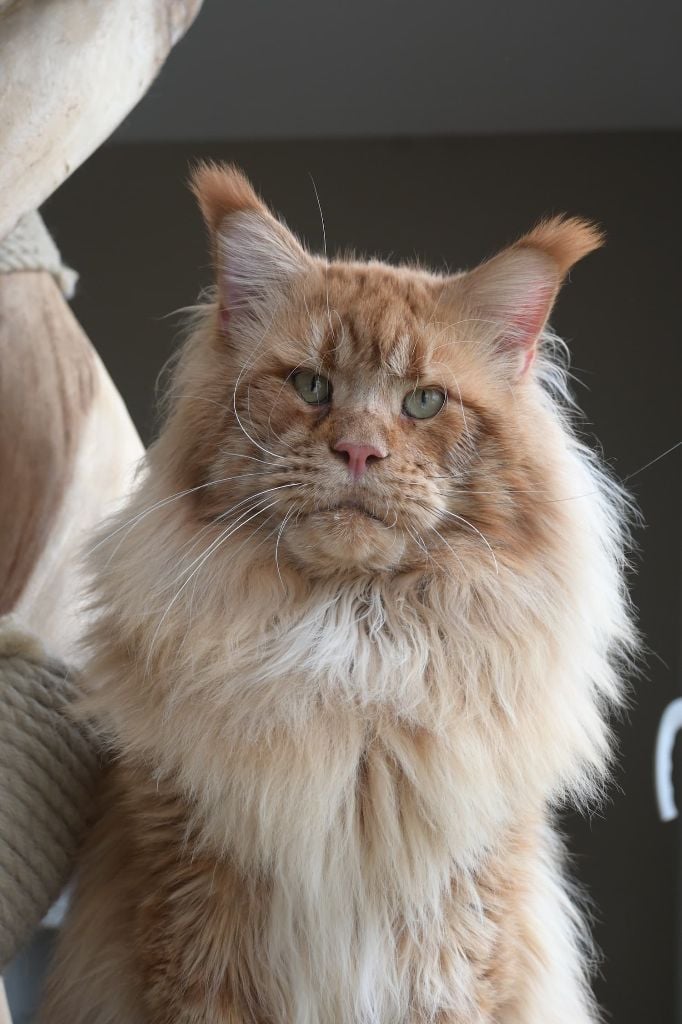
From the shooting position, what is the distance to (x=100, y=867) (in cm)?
128

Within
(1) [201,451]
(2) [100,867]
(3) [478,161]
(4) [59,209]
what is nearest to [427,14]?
(3) [478,161]

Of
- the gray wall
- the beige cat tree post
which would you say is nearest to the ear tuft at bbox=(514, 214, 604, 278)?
the beige cat tree post

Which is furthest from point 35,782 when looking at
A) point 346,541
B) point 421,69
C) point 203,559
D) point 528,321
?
point 421,69

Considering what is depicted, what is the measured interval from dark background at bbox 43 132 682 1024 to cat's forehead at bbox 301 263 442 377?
1303mm

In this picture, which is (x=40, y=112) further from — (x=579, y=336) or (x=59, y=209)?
(x=59, y=209)

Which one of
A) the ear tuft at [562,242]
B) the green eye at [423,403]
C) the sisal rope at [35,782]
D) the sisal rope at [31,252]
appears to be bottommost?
the sisal rope at [35,782]

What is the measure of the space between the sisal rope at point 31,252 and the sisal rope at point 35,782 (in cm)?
52

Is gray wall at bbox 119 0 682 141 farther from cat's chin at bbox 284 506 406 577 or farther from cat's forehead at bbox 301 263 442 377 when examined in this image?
cat's chin at bbox 284 506 406 577

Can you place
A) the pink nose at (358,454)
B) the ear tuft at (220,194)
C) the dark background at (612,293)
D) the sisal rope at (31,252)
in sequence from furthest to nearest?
the dark background at (612,293)
the sisal rope at (31,252)
the ear tuft at (220,194)
the pink nose at (358,454)

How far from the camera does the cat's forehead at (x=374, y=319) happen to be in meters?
1.16

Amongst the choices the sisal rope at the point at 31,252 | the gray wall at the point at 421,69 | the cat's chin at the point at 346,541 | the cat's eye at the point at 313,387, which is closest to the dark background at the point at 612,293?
the gray wall at the point at 421,69

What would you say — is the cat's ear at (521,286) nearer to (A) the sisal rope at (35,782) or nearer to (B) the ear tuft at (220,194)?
(B) the ear tuft at (220,194)

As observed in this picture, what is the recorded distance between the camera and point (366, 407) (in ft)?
3.67

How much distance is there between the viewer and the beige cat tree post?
1.11m
